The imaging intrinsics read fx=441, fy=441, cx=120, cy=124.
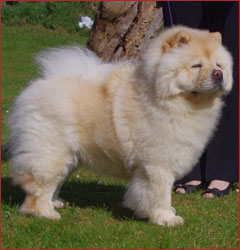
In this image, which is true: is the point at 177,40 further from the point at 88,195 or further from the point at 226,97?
the point at 88,195

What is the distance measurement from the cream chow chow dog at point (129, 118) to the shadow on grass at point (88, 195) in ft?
1.32

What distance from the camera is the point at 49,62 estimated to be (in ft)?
13.2

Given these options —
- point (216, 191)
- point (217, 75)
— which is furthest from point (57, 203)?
point (217, 75)

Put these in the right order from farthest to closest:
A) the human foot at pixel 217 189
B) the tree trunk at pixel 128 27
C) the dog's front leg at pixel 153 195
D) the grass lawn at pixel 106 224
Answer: the tree trunk at pixel 128 27 → the human foot at pixel 217 189 → the dog's front leg at pixel 153 195 → the grass lawn at pixel 106 224

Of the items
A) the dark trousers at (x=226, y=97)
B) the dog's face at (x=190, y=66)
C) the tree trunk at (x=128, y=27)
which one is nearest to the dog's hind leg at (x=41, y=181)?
the dog's face at (x=190, y=66)

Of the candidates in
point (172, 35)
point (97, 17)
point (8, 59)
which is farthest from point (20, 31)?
point (172, 35)

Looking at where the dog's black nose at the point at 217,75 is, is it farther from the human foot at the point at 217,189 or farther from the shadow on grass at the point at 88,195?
the human foot at the point at 217,189

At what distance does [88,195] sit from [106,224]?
3.00 feet

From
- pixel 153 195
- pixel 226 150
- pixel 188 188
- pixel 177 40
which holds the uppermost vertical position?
pixel 177 40

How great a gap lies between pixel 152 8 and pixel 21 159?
8.61ft

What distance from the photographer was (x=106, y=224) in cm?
376

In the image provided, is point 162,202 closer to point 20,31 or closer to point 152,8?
point 152,8

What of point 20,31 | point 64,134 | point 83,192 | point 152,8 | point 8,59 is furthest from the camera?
point 20,31

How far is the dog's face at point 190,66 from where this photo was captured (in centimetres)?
330
